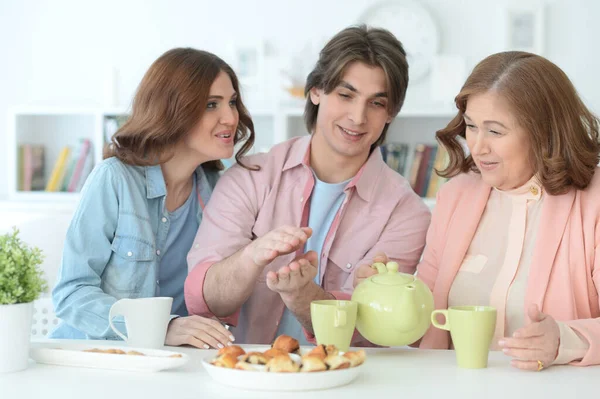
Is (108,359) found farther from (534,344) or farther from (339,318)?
(534,344)

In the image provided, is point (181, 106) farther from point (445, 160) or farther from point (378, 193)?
point (445, 160)

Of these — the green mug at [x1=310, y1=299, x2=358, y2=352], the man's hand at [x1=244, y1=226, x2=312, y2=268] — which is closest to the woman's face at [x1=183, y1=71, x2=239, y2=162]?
the man's hand at [x1=244, y1=226, x2=312, y2=268]

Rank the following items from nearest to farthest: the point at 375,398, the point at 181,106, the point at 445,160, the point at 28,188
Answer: the point at 375,398, the point at 181,106, the point at 445,160, the point at 28,188

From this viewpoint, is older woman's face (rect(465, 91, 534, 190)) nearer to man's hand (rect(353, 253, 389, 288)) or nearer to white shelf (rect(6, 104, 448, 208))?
man's hand (rect(353, 253, 389, 288))

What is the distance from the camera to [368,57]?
83.8 inches

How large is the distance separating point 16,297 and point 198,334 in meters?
0.43

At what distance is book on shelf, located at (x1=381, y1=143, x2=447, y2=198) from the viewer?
13.8 feet

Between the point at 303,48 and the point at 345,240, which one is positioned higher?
the point at 303,48

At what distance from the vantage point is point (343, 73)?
2.14m

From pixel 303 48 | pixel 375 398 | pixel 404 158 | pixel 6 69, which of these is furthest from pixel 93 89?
pixel 375 398

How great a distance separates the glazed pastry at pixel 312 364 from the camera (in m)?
1.26

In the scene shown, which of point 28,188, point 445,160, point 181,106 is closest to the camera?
point 181,106

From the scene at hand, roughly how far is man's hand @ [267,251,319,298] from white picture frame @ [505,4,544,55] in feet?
9.44

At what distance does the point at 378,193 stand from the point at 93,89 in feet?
9.16
